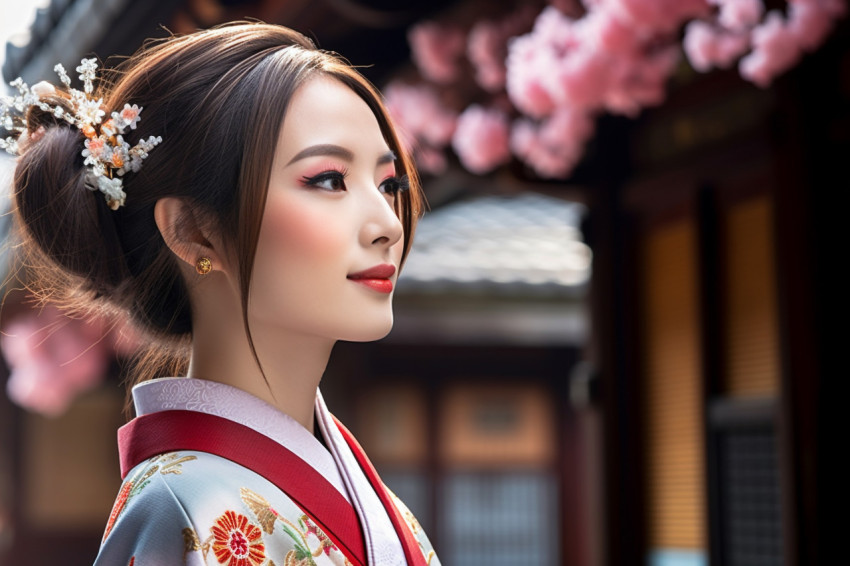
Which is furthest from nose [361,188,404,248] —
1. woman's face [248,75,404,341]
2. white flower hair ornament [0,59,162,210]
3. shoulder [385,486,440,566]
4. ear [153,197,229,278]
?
shoulder [385,486,440,566]

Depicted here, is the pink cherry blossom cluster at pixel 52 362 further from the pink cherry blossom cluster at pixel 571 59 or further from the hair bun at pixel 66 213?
the hair bun at pixel 66 213

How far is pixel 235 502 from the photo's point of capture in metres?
1.78

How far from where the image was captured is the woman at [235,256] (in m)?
1.84

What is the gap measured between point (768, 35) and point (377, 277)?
234cm

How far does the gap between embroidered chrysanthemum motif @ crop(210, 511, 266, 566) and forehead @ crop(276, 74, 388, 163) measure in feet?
1.90

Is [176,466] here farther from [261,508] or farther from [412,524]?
[412,524]

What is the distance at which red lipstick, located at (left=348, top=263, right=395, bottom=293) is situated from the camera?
192 cm

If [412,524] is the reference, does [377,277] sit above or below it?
above

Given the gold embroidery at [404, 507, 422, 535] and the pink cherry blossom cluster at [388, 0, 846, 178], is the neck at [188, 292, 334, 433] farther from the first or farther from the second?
the pink cherry blossom cluster at [388, 0, 846, 178]

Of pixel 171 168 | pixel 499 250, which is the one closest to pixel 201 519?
pixel 171 168

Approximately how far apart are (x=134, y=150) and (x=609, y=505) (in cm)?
475

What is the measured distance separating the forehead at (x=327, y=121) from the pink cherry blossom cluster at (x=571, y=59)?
75.3 inches

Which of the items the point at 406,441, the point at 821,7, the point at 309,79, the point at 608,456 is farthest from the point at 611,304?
the point at 406,441

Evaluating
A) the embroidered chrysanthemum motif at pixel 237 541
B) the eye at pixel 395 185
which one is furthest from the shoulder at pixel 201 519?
the eye at pixel 395 185
